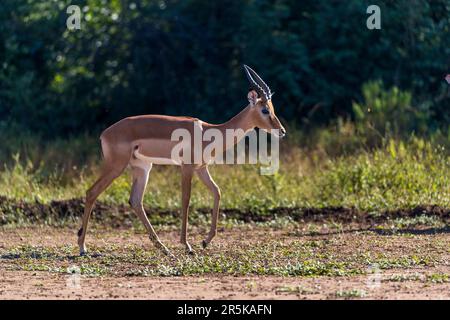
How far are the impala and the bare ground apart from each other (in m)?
0.38

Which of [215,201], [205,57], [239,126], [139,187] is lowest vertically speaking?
[215,201]

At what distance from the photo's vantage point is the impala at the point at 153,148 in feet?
33.9

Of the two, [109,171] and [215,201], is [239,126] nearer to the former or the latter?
[215,201]

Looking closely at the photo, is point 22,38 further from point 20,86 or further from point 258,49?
point 258,49

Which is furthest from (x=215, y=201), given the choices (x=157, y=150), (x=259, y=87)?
(x=259, y=87)

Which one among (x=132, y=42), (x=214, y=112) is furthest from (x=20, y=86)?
(x=214, y=112)

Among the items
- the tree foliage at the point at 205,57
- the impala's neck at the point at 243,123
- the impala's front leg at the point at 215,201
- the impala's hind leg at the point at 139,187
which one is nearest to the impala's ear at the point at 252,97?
the impala's neck at the point at 243,123

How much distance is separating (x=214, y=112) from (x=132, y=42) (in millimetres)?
2321

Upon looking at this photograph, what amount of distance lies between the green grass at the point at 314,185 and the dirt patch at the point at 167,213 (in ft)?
0.58

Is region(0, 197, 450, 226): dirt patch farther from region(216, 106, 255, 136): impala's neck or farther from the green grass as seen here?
region(216, 106, 255, 136): impala's neck

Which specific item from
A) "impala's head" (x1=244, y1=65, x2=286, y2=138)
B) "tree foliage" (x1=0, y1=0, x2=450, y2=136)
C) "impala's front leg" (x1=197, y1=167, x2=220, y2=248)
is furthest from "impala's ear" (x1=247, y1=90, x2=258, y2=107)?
"tree foliage" (x1=0, y1=0, x2=450, y2=136)

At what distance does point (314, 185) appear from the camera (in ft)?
45.9

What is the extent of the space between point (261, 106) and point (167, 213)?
9.56ft

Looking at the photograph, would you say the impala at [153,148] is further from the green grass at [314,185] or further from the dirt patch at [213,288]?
the green grass at [314,185]
